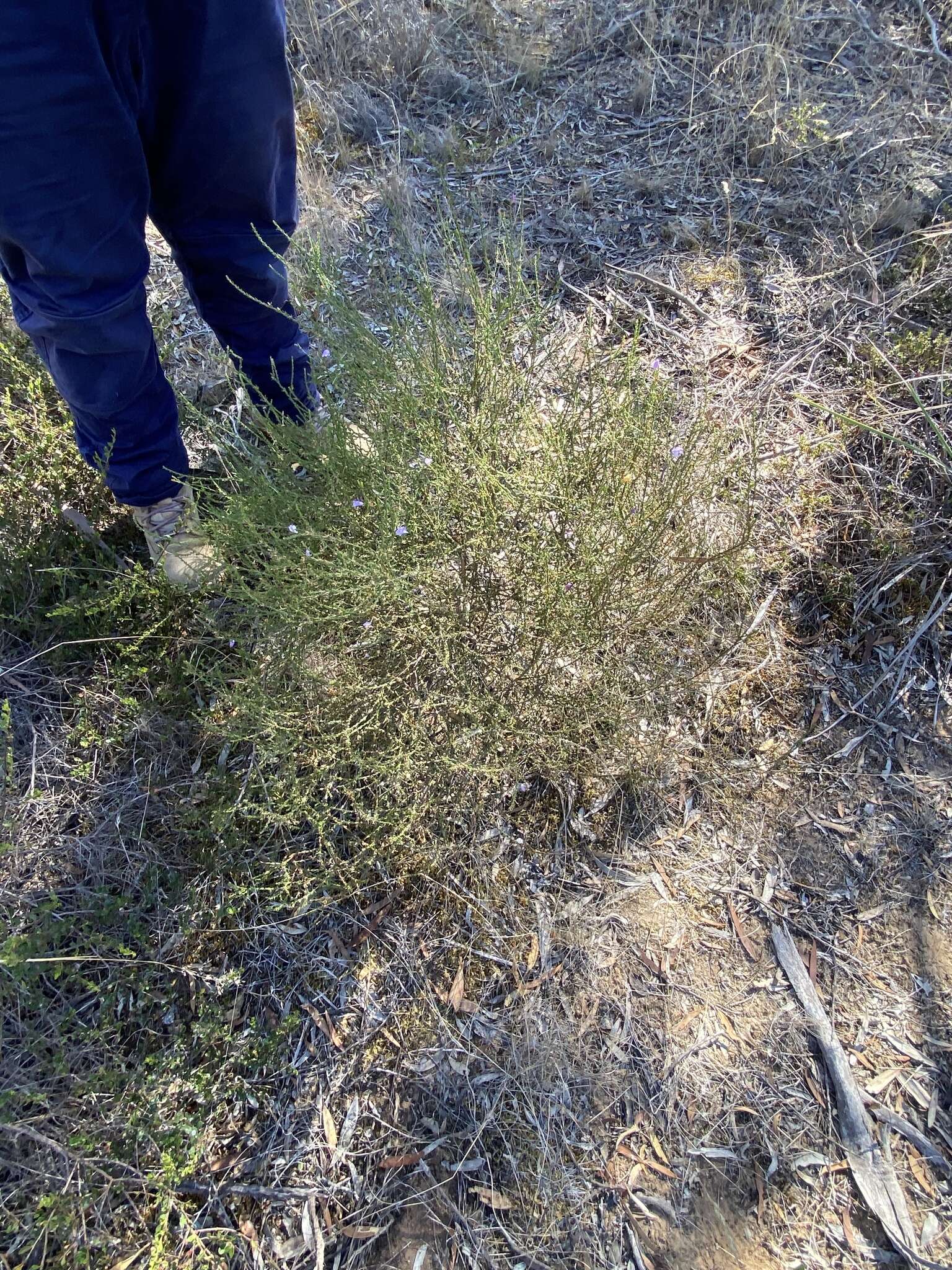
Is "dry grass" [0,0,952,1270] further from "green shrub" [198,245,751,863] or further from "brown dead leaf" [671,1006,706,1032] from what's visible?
"green shrub" [198,245,751,863]

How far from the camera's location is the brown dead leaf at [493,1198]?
151 centimetres

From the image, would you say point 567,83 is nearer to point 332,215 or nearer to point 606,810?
point 332,215

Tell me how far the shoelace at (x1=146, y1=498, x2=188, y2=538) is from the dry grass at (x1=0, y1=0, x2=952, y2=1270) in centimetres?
24

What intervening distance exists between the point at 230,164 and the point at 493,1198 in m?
2.31

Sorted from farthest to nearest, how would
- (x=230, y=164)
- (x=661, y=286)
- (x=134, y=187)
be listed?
1. (x=661, y=286)
2. (x=230, y=164)
3. (x=134, y=187)

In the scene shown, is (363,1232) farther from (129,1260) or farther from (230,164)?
(230,164)

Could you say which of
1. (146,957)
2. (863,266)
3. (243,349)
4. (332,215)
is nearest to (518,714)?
(146,957)

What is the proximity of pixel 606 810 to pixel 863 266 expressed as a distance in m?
2.14

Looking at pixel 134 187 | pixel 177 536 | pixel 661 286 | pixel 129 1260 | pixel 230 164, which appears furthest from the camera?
pixel 661 286

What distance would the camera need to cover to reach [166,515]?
2.10 m

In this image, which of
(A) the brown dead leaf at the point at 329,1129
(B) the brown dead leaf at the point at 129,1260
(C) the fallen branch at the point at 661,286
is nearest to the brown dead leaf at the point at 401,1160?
(A) the brown dead leaf at the point at 329,1129

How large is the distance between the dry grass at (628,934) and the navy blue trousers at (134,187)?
0.49 meters

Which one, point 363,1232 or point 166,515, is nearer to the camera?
point 363,1232

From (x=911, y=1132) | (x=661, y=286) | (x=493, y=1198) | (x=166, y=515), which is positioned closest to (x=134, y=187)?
(x=166, y=515)
